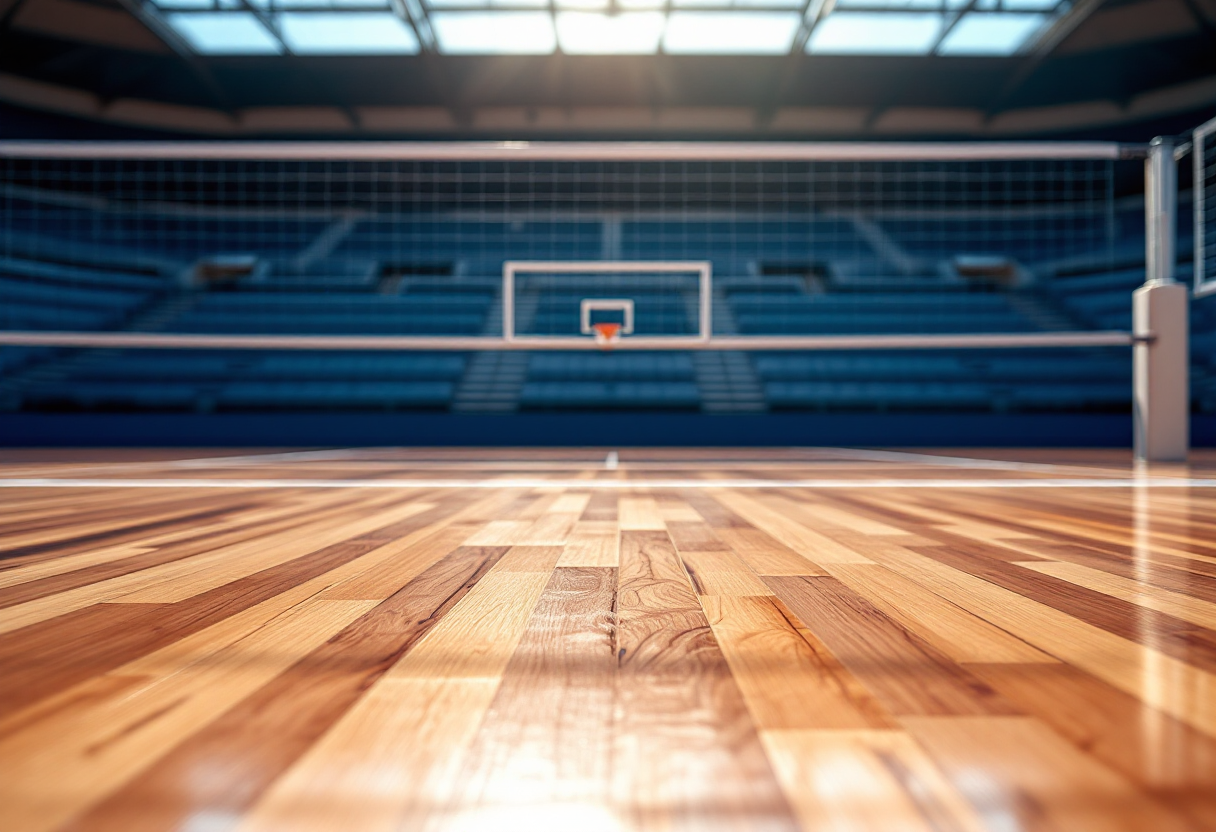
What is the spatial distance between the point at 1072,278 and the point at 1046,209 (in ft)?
2.72

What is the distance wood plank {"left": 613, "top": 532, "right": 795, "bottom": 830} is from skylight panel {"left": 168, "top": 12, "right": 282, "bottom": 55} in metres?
5.27

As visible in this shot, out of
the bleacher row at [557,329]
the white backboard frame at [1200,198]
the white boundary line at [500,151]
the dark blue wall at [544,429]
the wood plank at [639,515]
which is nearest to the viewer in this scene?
the wood plank at [639,515]

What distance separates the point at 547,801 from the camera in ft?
0.64

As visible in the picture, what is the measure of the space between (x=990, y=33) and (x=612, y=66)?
260 centimetres

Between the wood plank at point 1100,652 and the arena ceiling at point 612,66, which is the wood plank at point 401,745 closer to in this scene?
the wood plank at point 1100,652

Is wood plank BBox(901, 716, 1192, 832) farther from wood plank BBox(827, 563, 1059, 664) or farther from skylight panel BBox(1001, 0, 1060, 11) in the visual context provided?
skylight panel BBox(1001, 0, 1060, 11)

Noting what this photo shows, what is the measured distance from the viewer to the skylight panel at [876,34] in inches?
169

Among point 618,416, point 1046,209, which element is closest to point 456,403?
point 618,416

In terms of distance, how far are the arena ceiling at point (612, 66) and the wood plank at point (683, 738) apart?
4.71 m

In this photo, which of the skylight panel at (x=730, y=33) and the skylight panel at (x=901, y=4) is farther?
the skylight panel at (x=730, y=33)

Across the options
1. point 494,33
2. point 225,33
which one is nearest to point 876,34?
point 494,33

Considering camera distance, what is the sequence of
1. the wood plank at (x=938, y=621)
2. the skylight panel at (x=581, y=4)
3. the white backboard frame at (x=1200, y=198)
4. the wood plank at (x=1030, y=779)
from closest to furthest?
the wood plank at (x=1030, y=779)
the wood plank at (x=938, y=621)
the white backboard frame at (x=1200, y=198)
the skylight panel at (x=581, y=4)

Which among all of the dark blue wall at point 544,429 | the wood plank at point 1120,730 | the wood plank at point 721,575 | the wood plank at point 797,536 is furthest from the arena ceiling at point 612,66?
the wood plank at point 1120,730

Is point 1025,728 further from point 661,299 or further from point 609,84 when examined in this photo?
point 609,84
